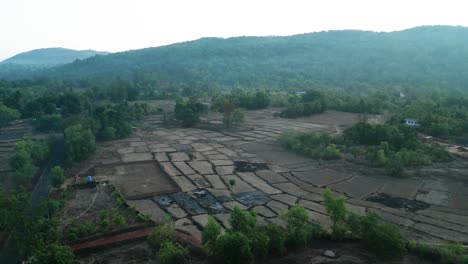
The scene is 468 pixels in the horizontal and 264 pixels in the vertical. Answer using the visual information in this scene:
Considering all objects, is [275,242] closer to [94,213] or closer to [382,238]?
[382,238]

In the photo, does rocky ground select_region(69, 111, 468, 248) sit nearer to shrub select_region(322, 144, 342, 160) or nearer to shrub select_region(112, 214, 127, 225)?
shrub select_region(322, 144, 342, 160)

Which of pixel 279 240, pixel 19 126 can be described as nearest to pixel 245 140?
pixel 279 240

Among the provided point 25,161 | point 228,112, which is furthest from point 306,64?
point 25,161

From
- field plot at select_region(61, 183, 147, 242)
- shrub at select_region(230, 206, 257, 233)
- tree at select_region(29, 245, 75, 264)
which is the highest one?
tree at select_region(29, 245, 75, 264)

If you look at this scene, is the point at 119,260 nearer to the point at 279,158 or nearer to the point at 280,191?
the point at 280,191

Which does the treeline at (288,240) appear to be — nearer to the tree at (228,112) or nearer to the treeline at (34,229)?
the treeline at (34,229)

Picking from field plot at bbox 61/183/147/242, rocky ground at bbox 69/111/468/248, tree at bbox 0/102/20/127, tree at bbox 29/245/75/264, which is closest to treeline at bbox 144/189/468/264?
rocky ground at bbox 69/111/468/248
